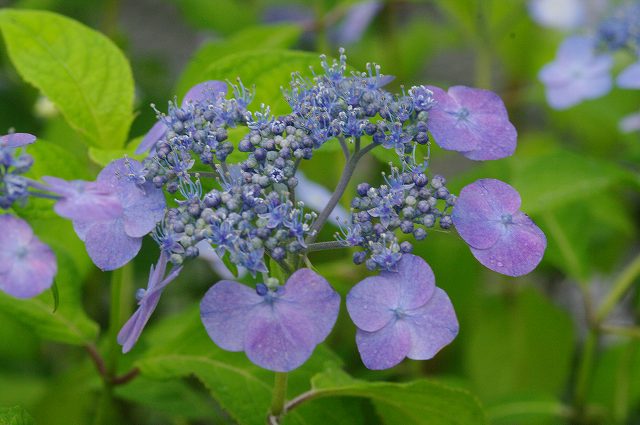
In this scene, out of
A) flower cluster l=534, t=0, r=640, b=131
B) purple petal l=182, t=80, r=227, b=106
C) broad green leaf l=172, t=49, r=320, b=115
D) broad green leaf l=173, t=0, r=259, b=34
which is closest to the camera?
purple petal l=182, t=80, r=227, b=106

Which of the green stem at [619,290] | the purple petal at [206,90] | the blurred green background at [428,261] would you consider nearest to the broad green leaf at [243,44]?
the blurred green background at [428,261]

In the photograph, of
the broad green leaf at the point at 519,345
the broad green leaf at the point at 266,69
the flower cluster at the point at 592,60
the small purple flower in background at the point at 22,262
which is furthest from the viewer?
the broad green leaf at the point at 519,345

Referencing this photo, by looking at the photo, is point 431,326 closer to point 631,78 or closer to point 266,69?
point 266,69

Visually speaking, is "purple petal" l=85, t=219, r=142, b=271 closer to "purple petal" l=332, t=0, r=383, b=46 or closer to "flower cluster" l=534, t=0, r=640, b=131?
"flower cluster" l=534, t=0, r=640, b=131

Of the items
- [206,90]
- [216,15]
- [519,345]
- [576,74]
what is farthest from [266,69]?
[216,15]

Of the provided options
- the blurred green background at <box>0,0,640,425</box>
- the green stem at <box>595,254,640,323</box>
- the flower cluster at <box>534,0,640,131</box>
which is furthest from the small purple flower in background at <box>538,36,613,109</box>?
the green stem at <box>595,254,640,323</box>

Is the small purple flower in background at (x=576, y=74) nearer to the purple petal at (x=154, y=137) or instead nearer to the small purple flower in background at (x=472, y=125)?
the small purple flower in background at (x=472, y=125)
